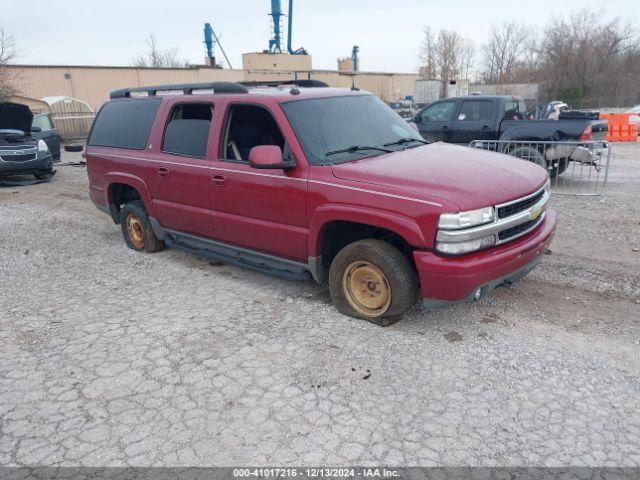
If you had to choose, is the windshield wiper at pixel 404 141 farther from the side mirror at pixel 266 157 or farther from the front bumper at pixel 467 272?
the front bumper at pixel 467 272

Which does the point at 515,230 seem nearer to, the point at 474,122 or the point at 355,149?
the point at 355,149

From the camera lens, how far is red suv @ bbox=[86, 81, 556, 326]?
12.0 feet

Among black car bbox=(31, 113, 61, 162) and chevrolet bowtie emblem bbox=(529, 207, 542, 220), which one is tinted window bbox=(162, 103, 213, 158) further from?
black car bbox=(31, 113, 61, 162)

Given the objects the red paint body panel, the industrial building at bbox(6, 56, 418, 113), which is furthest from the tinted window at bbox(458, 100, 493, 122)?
the industrial building at bbox(6, 56, 418, 113)

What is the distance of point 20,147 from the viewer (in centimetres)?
1214

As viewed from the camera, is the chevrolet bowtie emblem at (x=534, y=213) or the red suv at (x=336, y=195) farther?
the chevrolet bowtie emblem at (x=534, y=213)

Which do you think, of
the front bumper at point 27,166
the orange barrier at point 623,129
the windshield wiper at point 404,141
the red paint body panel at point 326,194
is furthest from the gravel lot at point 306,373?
the orange barrier at point 623,129

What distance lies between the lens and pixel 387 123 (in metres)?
5.09

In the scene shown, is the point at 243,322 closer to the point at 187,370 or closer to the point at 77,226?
the point at 187,370

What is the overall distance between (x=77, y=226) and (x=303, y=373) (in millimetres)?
6184

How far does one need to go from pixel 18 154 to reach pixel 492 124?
11.1 meters

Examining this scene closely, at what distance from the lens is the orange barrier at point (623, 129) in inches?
739

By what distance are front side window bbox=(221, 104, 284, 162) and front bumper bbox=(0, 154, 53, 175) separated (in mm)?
9519

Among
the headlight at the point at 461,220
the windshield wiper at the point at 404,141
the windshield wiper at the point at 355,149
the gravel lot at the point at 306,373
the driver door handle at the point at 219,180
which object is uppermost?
the windshield wiper at the point at 404,141
